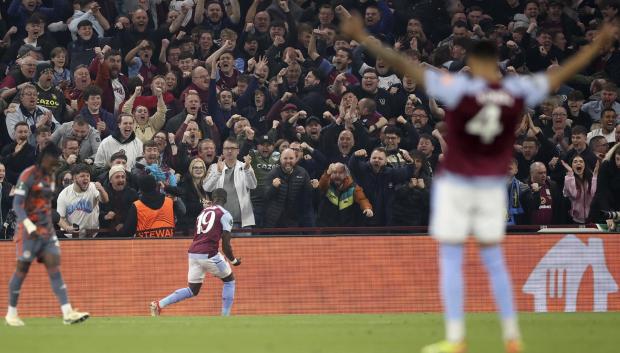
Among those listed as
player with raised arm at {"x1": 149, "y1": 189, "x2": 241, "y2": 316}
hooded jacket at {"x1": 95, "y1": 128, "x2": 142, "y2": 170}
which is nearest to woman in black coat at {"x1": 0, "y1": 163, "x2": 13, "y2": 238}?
hooded jacket at {"x1": 95, "y1": 128, "x2": 142, "y2": 170}

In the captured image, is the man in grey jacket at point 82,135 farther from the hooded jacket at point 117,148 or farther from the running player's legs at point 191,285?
the running player's legs at point 191,285

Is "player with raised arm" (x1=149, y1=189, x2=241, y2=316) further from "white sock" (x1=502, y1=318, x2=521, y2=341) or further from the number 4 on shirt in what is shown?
"white sock" (x1=502, y1=318, x2=521, y2=341)

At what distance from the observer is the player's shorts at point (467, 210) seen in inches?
382

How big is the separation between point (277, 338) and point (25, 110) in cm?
942

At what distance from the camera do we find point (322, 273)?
766 inches

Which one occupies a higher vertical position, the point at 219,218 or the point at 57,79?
the point at 57,79

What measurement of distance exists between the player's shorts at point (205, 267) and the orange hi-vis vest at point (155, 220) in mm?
1516

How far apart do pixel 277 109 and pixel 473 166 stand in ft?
41.2

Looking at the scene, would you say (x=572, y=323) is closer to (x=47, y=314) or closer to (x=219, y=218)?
(x=219, y=218)

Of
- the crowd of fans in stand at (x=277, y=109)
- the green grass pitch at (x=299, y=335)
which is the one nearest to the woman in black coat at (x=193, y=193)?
the crowd of fans in stand at (x=277, y=109)

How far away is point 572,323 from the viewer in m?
14.9

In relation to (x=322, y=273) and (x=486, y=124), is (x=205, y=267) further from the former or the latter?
(x=486, y=124)

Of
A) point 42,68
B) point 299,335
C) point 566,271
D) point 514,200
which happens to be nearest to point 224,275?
point 299,335

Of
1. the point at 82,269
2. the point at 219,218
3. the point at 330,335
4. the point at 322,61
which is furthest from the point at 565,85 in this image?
the point at 330,335
